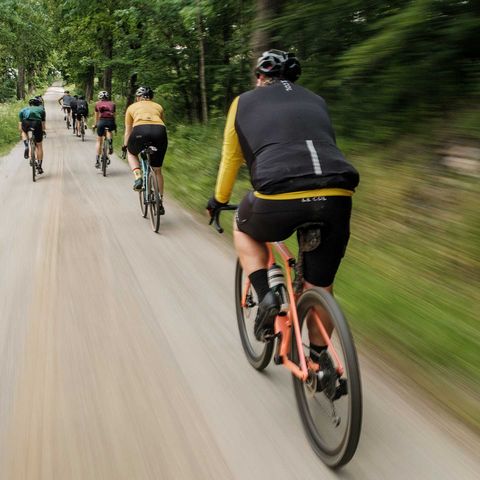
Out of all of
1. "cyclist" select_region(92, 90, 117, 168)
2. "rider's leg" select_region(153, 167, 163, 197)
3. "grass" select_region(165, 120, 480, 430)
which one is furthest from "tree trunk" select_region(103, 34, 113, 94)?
"grass" select_region(165, 120, 480, 430)

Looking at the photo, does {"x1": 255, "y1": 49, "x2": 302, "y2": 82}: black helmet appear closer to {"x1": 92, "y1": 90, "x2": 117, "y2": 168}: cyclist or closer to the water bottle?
the water bottle

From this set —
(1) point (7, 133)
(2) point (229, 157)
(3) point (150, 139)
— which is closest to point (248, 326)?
(2) point (229, 157)


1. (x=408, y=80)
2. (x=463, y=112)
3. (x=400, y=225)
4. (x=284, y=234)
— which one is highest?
(x=408, y=80)

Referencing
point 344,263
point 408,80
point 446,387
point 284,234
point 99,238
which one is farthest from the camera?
point 99,238

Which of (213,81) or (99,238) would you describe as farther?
(213,81)

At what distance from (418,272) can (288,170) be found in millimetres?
2453

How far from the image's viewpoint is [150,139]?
7887 millimetres

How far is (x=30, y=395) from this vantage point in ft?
11.1

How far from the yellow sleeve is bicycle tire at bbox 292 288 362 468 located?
2.87 feet

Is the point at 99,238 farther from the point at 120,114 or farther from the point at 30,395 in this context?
the point at 120,114

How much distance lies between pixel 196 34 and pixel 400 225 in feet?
36.3

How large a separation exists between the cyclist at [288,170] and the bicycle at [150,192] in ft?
14.1

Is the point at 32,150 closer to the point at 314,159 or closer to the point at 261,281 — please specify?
the point at 261,281

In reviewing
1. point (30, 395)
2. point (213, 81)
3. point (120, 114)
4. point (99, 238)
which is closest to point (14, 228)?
point (99, 238)
